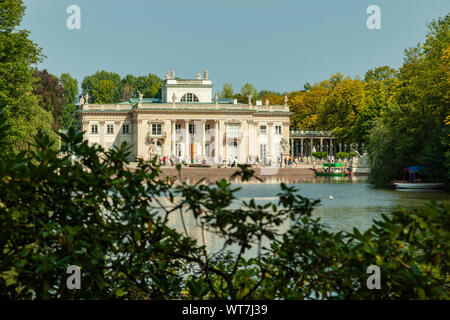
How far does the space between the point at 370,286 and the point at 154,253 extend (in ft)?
4.82

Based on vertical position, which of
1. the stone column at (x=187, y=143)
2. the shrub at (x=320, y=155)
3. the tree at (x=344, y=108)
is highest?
the tree at (x=344, y=108)

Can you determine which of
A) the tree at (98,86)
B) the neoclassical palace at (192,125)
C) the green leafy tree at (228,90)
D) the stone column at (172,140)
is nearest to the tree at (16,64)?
the neoclassical palace at (192,125)

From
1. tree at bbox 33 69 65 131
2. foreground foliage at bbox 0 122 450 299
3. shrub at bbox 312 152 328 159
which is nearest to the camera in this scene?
foreground foliage at bbox 0 122 450 299

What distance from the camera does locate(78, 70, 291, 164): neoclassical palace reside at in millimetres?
70125

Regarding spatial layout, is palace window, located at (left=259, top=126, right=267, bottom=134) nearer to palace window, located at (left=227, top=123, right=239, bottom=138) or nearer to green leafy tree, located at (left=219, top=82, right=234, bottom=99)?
palace window, located at (left=227, top=123, right=239, bottom=138)

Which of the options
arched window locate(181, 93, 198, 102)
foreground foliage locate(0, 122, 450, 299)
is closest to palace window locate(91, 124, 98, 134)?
arched window locate(181, 93, 198, 102)

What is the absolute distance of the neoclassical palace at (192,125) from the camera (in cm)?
7012

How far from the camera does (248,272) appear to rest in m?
4.78

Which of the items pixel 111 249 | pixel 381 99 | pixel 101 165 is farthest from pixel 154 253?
pixel 381 99

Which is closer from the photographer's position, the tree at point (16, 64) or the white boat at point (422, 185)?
the tree at point (16, 64)

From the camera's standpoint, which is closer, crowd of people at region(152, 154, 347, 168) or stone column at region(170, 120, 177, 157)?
crowd of people at region(152, 154, 347, 168)

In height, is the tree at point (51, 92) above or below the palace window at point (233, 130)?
above

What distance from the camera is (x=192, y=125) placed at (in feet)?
234

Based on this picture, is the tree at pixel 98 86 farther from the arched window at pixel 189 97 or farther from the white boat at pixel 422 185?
the white boat at pixel 422 185
